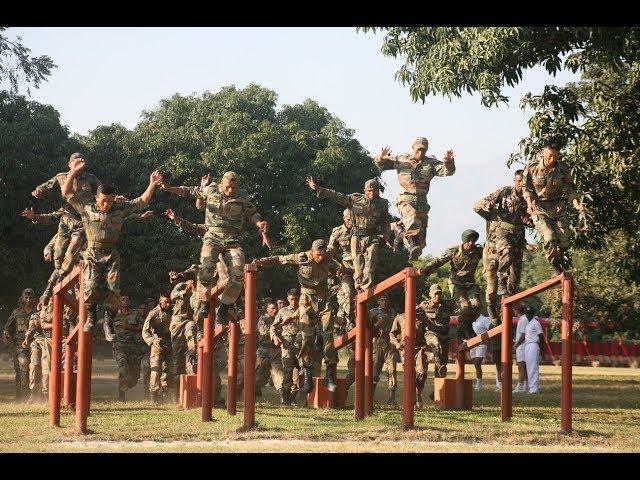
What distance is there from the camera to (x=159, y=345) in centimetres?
2381

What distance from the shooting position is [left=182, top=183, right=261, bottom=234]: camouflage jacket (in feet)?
62.1

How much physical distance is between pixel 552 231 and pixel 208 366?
4953mm

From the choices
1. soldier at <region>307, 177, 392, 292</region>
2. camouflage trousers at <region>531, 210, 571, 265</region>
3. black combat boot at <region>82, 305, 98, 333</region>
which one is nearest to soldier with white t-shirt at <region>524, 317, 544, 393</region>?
soldier at <region>307, 177, 392, 292</region>

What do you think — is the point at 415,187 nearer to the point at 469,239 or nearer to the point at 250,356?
the point at 469,239

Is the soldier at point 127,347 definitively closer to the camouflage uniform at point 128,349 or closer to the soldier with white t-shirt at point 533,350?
the camouflage uniform at point 128,349

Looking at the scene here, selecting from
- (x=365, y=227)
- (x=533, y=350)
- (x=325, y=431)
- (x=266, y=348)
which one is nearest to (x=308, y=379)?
(x=365, y=227)

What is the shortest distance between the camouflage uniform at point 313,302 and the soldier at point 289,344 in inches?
28.8

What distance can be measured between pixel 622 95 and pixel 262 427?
10307 millimetres

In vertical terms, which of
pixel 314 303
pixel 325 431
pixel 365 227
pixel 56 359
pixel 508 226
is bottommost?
pixel 325 431

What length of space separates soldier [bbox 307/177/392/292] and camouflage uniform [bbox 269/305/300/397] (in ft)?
7.71

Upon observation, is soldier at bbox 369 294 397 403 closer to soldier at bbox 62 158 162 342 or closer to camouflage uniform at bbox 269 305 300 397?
camouflage uniform at bbox 269 305 300 397

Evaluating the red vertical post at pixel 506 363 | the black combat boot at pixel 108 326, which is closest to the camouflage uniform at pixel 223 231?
the red vertical post at pixel 506 363
